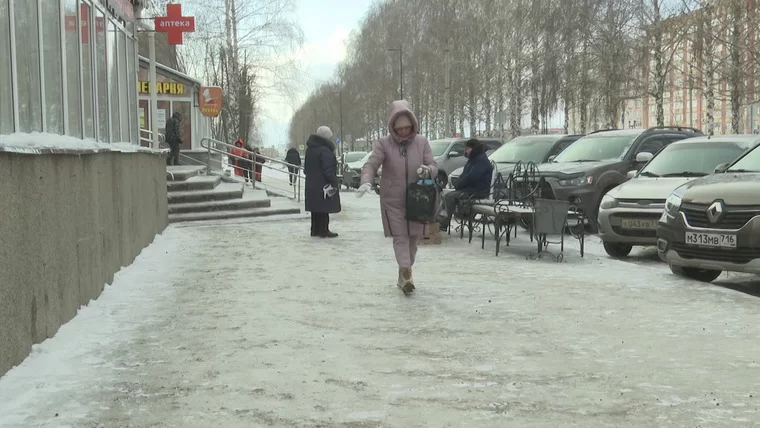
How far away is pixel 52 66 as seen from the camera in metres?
7.33

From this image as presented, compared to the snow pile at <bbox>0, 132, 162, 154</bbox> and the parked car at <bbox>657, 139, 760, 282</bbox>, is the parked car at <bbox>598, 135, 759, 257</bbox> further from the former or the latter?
the snow pile at <bbox>0, 132, 162, 154</bbox>

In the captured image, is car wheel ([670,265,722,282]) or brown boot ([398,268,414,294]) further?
car wheel ([670,265,722,282])

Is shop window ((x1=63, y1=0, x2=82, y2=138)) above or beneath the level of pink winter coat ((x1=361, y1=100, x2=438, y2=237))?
above

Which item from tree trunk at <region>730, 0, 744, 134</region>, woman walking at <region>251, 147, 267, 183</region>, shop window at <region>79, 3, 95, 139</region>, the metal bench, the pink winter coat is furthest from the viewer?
tree trunk at <region>730, 0, 744, 134</region>

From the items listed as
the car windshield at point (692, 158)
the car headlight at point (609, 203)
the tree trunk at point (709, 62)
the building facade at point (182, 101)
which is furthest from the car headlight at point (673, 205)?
the building facade at point (182, 101)

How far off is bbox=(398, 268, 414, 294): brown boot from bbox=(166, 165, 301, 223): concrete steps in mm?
8631

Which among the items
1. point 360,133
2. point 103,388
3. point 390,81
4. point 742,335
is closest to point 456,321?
point 742,335

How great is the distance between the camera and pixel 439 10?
5775 cm

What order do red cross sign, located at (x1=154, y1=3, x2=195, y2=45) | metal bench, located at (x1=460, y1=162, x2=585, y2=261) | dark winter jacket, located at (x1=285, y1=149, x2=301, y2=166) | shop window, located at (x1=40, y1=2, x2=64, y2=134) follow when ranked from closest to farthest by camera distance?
1. shop window, located at (x1=40, y1=2, x2=64, y2=134)
2. metal bench, located at (x1=460, y1=162, x2=585, y2=261)
3. red cross sign, located at (x1=154, y1=3, x2=195, y2=45)
4. dark winter jacket, located at (x1=285, y1=149, x2=301, y2=166)

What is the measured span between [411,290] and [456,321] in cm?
125

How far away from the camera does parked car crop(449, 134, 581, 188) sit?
17.4 metres

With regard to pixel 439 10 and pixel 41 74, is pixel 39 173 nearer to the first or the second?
pixel 41 74

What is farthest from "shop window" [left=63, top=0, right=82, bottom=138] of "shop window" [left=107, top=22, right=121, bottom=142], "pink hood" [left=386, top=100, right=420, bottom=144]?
"pink hood" [left=386, top=100, right=420, bottom=144]

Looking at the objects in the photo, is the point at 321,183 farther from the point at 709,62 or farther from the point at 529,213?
the point at 709,62
